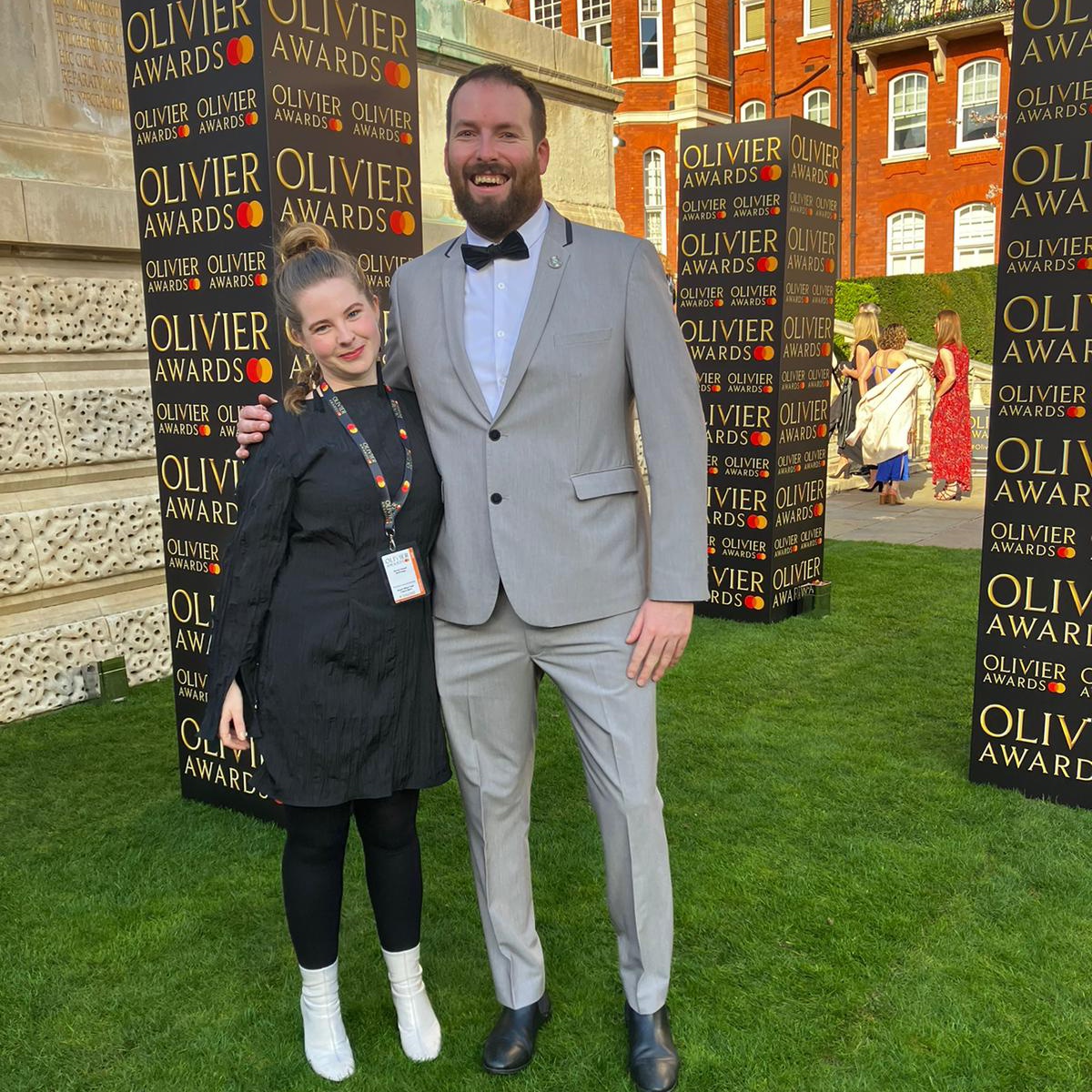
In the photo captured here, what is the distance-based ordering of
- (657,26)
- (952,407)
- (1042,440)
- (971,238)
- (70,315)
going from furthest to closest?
1. (657,26)
2. (971,238)
3. (952,407)
4. (70,315)
5. (1042,440)

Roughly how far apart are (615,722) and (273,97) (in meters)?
2.46

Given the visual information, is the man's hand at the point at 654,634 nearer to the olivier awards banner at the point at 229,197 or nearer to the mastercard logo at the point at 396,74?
the olivier awards banner at the point at 229,197

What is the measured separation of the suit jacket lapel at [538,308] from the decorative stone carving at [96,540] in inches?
153

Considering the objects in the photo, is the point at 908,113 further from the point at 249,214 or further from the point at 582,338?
the point at 582,338

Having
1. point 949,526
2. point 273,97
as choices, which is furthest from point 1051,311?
point 949,526

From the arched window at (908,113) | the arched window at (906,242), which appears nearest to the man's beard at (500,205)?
the arched window at (906,242)

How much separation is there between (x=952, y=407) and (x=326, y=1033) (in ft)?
33.5

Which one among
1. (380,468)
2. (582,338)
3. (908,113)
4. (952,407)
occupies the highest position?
(908,113)

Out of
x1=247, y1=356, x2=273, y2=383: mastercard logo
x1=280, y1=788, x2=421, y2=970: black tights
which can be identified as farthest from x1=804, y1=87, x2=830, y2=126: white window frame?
x1=280, y1=788, x2=421, y2=970: black tights

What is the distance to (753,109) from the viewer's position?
99.6 ft

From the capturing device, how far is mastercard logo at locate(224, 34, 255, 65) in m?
3.62

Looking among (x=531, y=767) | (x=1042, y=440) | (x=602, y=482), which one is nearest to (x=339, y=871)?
(x=531, y=767)

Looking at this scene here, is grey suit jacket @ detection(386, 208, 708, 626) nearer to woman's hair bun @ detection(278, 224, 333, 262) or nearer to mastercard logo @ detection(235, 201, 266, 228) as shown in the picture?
woman's hair bun @ detection(278, 224, 333, 262)

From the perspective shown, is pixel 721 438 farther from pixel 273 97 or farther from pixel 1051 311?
pixel 273 97
